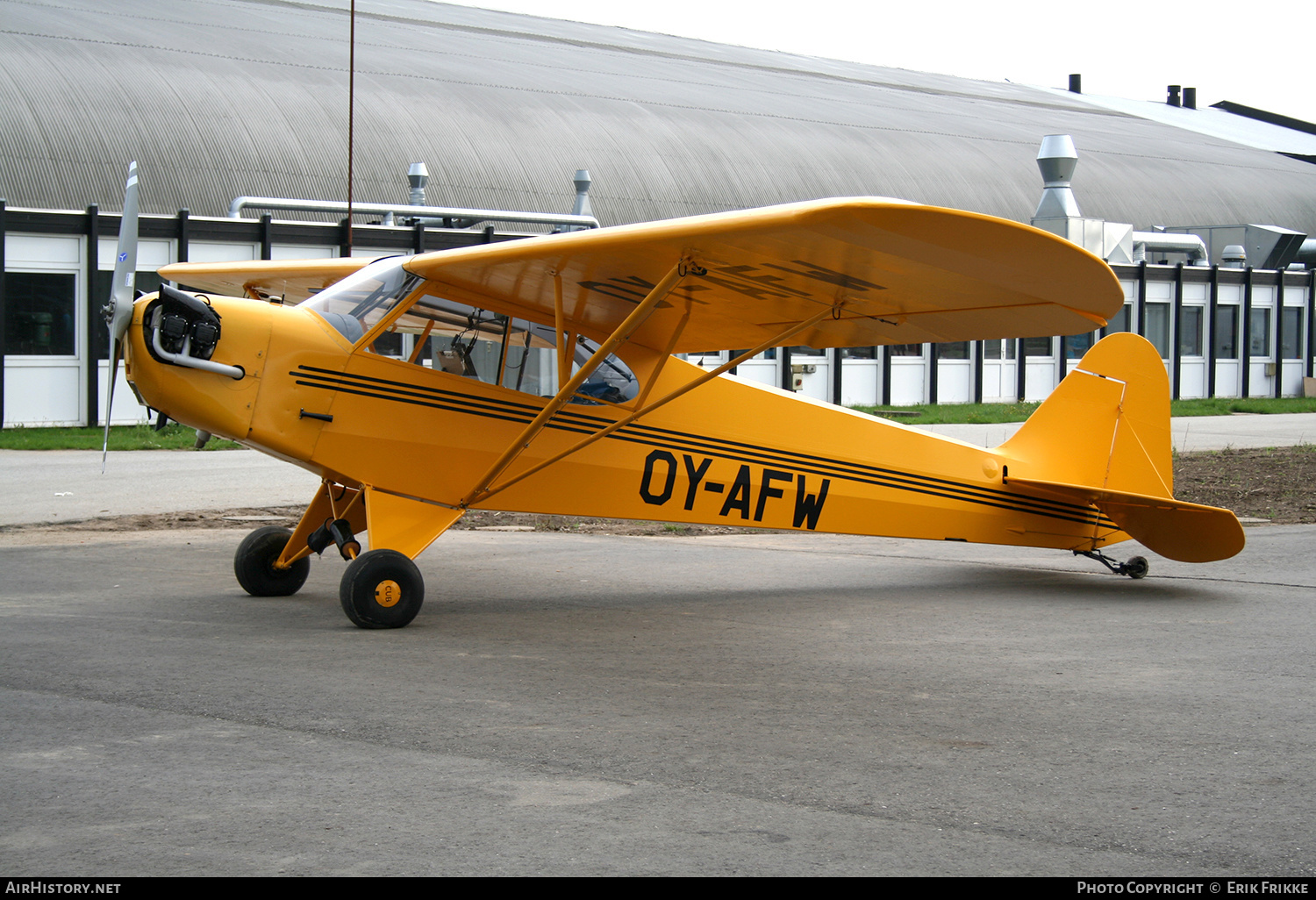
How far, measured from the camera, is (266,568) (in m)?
8.33

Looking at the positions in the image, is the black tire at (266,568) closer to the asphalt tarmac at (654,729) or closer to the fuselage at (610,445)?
the asphalt tarmac at (654,729)

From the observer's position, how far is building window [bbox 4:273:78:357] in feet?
68.6

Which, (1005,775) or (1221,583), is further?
(1221,583)

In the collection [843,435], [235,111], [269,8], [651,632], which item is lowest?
[651,632]

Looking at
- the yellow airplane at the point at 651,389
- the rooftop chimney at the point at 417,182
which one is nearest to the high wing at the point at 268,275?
the yellow airplane at the point at 651,389

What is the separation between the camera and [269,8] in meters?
36.7

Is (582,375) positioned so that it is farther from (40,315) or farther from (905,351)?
(905,351)

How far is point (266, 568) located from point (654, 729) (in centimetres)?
417

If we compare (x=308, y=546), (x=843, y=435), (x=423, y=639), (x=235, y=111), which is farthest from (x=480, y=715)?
(x=235, y=111)

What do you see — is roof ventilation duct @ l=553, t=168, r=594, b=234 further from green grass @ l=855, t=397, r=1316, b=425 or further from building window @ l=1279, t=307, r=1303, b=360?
building window @ l=1279, t=307, r=1303, b=360

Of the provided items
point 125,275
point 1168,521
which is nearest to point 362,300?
point 125,275

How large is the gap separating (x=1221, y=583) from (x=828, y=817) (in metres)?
6.61

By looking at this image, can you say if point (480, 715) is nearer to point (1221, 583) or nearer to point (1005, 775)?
point (1005, 775)

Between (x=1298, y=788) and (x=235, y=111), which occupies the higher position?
(x=235, y=111)
